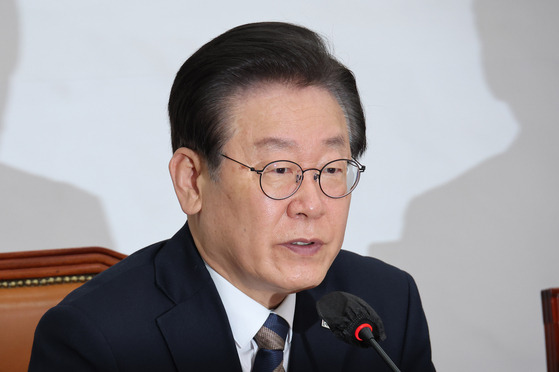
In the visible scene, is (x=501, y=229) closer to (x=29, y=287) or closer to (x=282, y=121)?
(x=282, y=121)

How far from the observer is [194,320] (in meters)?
1.61

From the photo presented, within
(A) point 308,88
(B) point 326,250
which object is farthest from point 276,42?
(B) point 326,250

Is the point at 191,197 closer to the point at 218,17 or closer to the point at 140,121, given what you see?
the point at 140,121

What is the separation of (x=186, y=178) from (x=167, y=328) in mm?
296

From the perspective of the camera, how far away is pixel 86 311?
1562 millimetres

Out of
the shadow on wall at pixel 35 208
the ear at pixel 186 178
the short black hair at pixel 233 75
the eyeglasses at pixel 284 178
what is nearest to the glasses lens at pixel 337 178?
the eyeglasses at pixel 284 178

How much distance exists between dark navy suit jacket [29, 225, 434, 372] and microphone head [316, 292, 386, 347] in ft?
0.91

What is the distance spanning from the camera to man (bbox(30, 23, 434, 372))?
1.51m

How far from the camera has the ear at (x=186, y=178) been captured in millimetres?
1628

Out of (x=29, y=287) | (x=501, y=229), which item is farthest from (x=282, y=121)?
(x=501, y=229)

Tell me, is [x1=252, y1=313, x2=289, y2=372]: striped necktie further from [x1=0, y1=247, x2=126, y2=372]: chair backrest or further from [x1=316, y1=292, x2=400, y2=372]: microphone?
[x1=0, y1=247, x2=126, y2=372]: chair backrest

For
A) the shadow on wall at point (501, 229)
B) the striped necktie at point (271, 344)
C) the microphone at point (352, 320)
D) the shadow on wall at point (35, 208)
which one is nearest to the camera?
the microphone at point (352, 320)

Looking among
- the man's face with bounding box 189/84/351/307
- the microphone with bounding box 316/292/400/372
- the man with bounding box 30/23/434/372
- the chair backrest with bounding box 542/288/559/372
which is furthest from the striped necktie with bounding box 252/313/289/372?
the chair backrest with bounding box 542/288/559/372

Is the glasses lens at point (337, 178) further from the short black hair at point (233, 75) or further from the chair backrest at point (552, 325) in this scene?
A: the chair backrest at point (552, 325)
